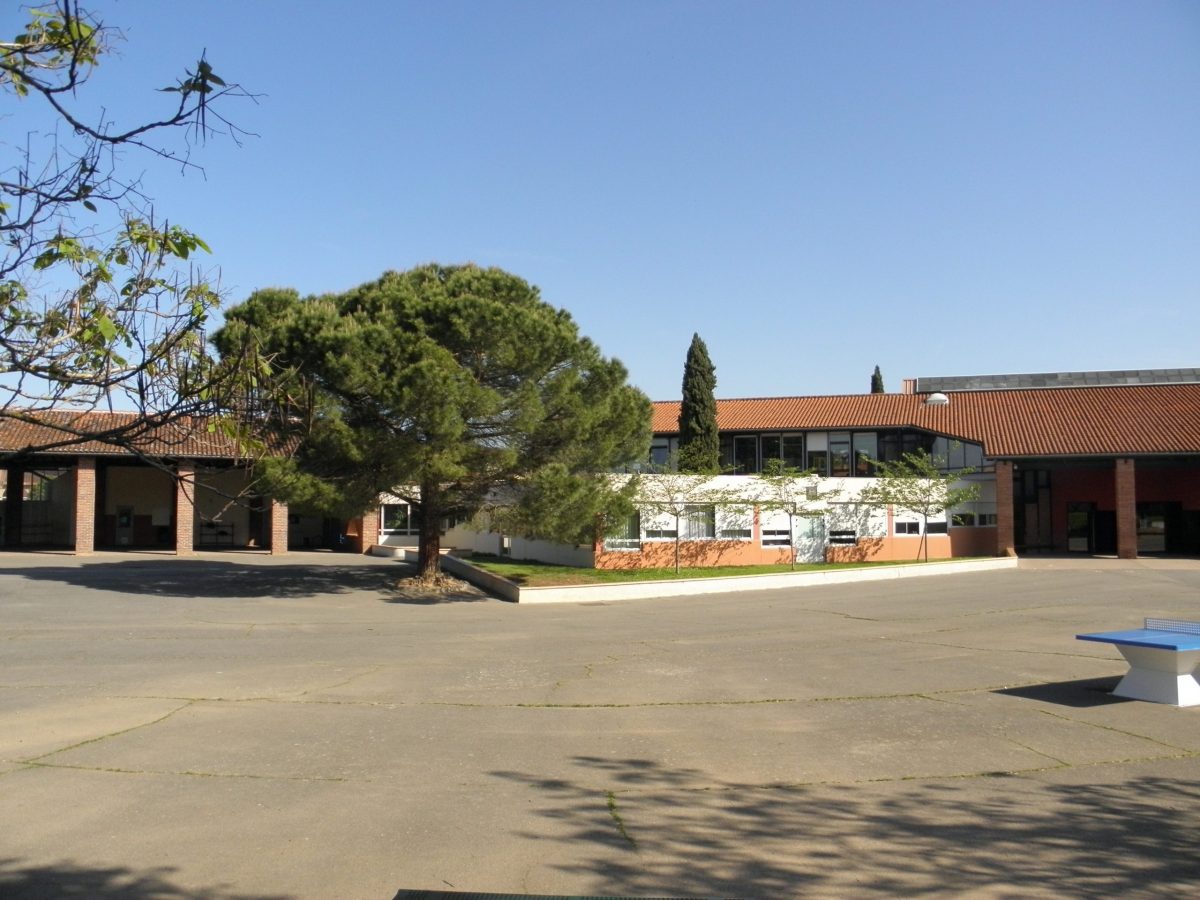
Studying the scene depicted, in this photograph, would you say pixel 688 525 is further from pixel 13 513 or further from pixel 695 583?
pixel 13 513

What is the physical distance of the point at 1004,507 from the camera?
3756cm

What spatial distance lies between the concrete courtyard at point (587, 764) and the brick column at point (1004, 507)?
20.4 metres

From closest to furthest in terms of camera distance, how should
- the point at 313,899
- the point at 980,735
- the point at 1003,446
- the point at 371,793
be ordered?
the point at 313,899 < the point at 371,793 < the point at 980,735 < the point at 1003,446

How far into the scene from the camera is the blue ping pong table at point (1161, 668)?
10.3m

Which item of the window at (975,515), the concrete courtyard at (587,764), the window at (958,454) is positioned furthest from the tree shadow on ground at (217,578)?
the window at (958,454)

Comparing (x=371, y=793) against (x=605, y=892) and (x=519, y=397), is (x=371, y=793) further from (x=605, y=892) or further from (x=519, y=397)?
(x=519, y=397)

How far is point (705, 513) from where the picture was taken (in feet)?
104

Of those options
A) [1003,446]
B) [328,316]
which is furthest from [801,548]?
[328,316]

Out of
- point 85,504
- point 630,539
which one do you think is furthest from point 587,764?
point 85,504

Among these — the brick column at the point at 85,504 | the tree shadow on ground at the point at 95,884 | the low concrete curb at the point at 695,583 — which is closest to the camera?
the tree shadow on ground at the point at 95,884

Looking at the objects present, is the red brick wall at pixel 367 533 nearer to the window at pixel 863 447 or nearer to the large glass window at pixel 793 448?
the large glass window at pixel 793 448

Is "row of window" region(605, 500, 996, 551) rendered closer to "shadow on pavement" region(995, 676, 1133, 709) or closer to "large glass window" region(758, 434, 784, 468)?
"large glass window" region(758, 434, 784, 468)

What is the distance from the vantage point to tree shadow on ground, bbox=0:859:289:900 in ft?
17.2

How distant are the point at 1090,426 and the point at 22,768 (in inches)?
1613
